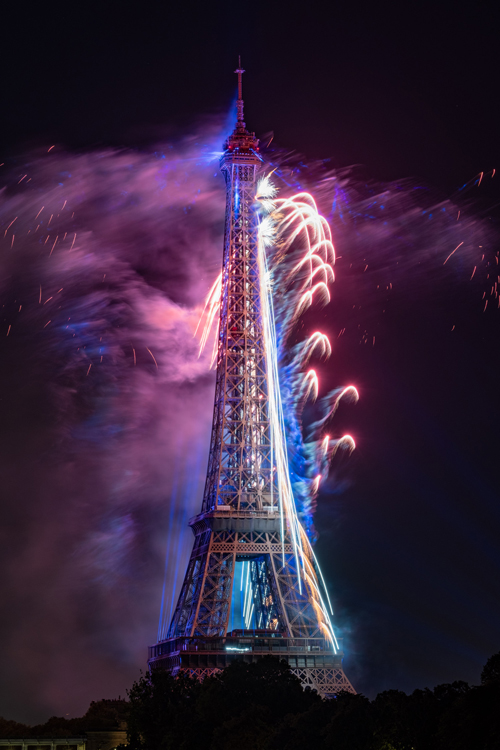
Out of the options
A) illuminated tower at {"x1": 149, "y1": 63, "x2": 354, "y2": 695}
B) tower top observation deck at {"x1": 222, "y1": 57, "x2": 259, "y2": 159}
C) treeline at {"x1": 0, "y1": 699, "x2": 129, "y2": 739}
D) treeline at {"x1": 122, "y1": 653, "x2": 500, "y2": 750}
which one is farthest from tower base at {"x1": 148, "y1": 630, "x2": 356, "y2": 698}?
tower top observation deck at {"x1": 222, "y1": 57, "x2": 259, "y2": 159}

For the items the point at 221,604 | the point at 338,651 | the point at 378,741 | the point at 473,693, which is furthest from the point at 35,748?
the point at 473,693

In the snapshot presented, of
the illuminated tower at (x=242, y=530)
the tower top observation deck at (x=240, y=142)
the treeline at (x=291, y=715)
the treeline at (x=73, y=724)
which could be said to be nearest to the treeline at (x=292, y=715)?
the treeline at (x=291, y=715)

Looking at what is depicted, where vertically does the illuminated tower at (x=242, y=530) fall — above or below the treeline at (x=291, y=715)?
above

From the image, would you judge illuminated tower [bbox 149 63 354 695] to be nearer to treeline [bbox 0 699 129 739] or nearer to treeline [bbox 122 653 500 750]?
treeline [bbox 122 653 500 750]

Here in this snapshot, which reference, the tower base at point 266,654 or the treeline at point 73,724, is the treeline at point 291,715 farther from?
the treeline at point 73,724

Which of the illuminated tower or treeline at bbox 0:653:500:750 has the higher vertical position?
the illuminated tower
